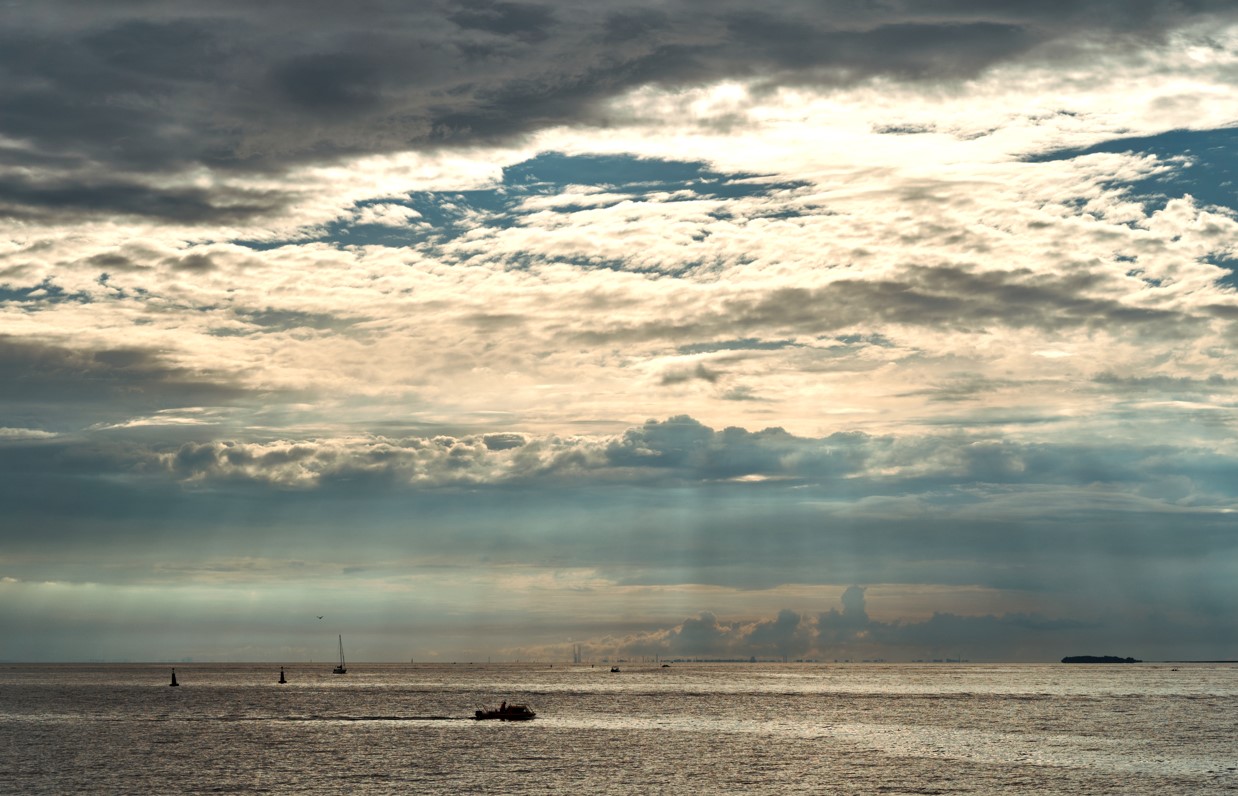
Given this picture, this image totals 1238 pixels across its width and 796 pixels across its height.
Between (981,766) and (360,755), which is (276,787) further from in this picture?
(981,766)

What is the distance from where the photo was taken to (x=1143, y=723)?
7530 inches

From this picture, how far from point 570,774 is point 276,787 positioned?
94.2 feet

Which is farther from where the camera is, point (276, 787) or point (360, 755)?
point (360, 755)

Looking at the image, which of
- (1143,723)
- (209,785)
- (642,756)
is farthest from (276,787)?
(1143,723)

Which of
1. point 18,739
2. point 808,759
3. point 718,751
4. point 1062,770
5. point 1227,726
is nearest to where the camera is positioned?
point 1062,770

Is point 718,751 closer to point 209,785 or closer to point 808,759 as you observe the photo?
point 808,759

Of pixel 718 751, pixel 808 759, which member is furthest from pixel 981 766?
pixel 718 751

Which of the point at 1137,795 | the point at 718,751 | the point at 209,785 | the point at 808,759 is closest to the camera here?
the point at 1137,795

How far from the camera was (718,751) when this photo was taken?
146000 mm

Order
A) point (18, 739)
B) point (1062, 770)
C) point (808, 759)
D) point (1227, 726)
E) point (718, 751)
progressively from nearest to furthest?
1. point (1062, 770)
2. point (808, 759)
3. point (718, 751)
4. point (18, 739)
5. point (1227, 726)

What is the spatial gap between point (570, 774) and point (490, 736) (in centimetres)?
4951

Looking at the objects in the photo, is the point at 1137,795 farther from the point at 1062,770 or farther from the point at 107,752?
the point at 107,752

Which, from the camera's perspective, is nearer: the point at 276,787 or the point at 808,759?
the point at 276,787

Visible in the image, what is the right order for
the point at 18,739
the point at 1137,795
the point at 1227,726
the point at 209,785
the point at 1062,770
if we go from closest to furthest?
the point at 1137,795
the point at 209,785
the point at 1062,770
the point at 18,739
the point at 1227,726
